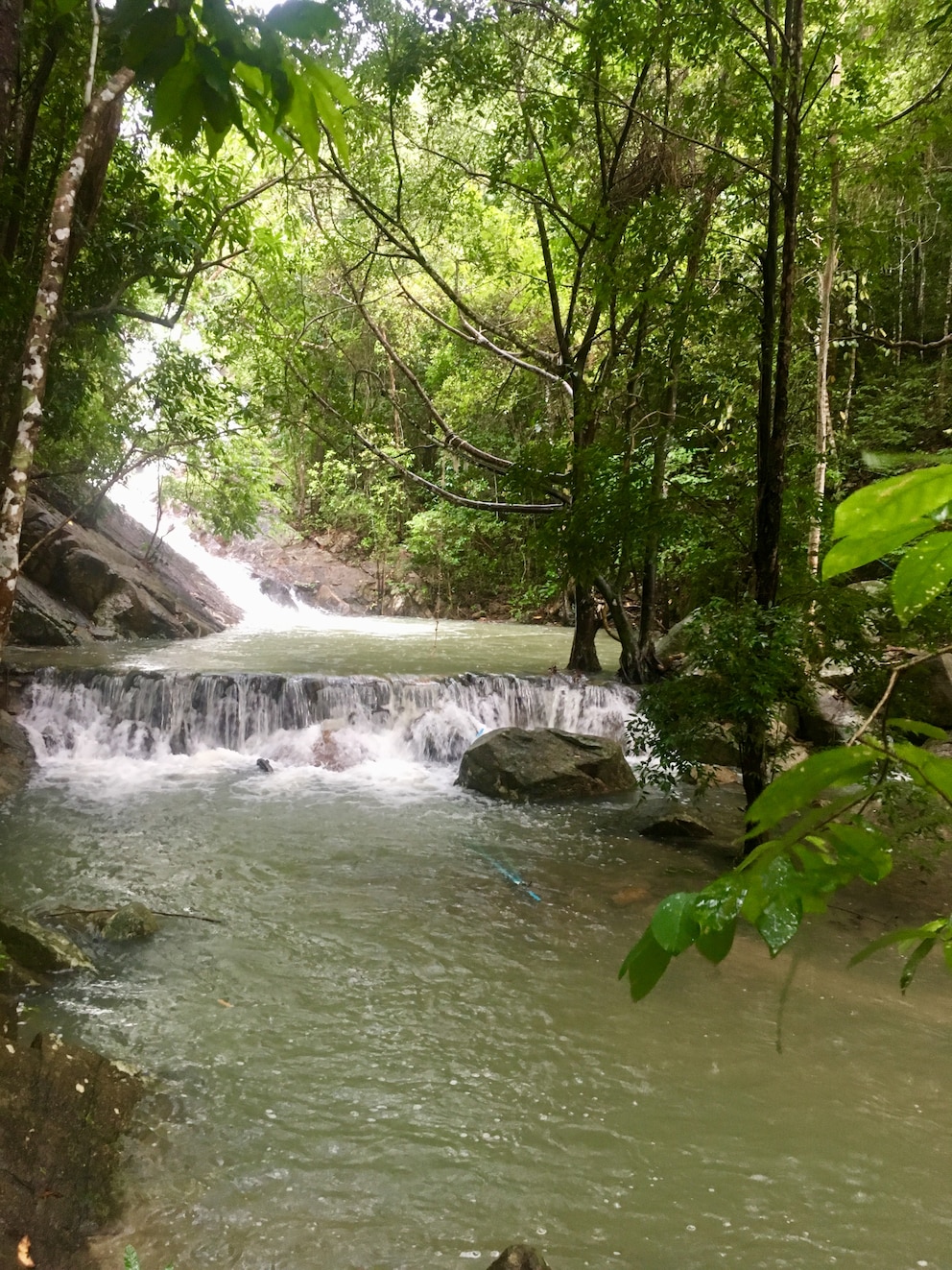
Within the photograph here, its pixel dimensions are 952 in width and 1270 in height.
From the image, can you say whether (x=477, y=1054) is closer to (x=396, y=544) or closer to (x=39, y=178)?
(x=39, y=178)

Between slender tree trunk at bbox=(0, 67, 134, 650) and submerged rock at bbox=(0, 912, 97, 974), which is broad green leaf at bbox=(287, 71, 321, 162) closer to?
submerged rock at bbox=(0, 912, 97, 974)

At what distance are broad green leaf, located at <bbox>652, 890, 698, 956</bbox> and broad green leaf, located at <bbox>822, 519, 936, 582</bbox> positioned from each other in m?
0.37

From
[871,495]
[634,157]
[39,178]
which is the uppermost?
[634,157]

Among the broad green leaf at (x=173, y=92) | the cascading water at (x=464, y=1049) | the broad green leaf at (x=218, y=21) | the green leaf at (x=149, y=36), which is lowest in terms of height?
the cascading water at (x=464, y=1049)

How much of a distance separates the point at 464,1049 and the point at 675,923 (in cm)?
366

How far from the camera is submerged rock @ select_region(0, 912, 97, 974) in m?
4.31

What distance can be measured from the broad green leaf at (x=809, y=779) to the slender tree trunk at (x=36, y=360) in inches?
225

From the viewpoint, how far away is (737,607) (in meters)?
5.59

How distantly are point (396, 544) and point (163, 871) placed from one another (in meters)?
18.8

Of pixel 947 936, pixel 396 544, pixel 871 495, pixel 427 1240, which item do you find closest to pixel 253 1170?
pixel 427 1240

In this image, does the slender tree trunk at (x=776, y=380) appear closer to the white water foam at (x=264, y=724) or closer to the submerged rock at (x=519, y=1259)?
the submerged rock at (x=519, y=1259)

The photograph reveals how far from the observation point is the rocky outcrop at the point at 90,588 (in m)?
13.0

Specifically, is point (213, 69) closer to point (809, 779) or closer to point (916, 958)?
point (809, 779)

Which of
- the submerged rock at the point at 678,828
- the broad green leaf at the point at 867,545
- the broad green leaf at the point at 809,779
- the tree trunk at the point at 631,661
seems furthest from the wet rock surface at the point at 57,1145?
the tree trunk at the point at 631,661
